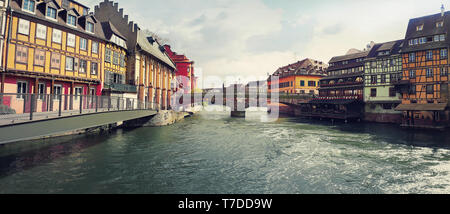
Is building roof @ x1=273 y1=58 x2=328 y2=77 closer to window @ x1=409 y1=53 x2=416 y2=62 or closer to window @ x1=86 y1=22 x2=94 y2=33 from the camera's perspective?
window @ x1=409 y1=53 x2=416 y2=62

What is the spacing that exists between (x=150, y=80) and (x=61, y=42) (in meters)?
15.4

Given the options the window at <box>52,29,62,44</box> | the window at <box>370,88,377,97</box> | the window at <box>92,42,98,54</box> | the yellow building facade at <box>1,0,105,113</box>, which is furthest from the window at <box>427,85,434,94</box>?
the window at <box>52,29,62,44</box>

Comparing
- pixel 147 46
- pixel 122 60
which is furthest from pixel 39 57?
pixel 147 46

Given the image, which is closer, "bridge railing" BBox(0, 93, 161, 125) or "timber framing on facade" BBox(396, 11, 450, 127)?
"bridge railing" BBox(0, 93, 161, 125)

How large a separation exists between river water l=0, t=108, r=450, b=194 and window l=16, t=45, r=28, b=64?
7.99 metres

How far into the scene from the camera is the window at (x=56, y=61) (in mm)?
21688

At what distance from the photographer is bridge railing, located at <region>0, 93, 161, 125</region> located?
897cm

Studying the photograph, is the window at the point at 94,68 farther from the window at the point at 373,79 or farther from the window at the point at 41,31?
the window at the point at 373,79

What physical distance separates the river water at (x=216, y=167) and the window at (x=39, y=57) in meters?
8.02

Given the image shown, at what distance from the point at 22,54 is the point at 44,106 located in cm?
1293

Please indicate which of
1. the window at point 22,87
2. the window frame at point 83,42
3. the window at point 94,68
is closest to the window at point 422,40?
the window at point 94,68
